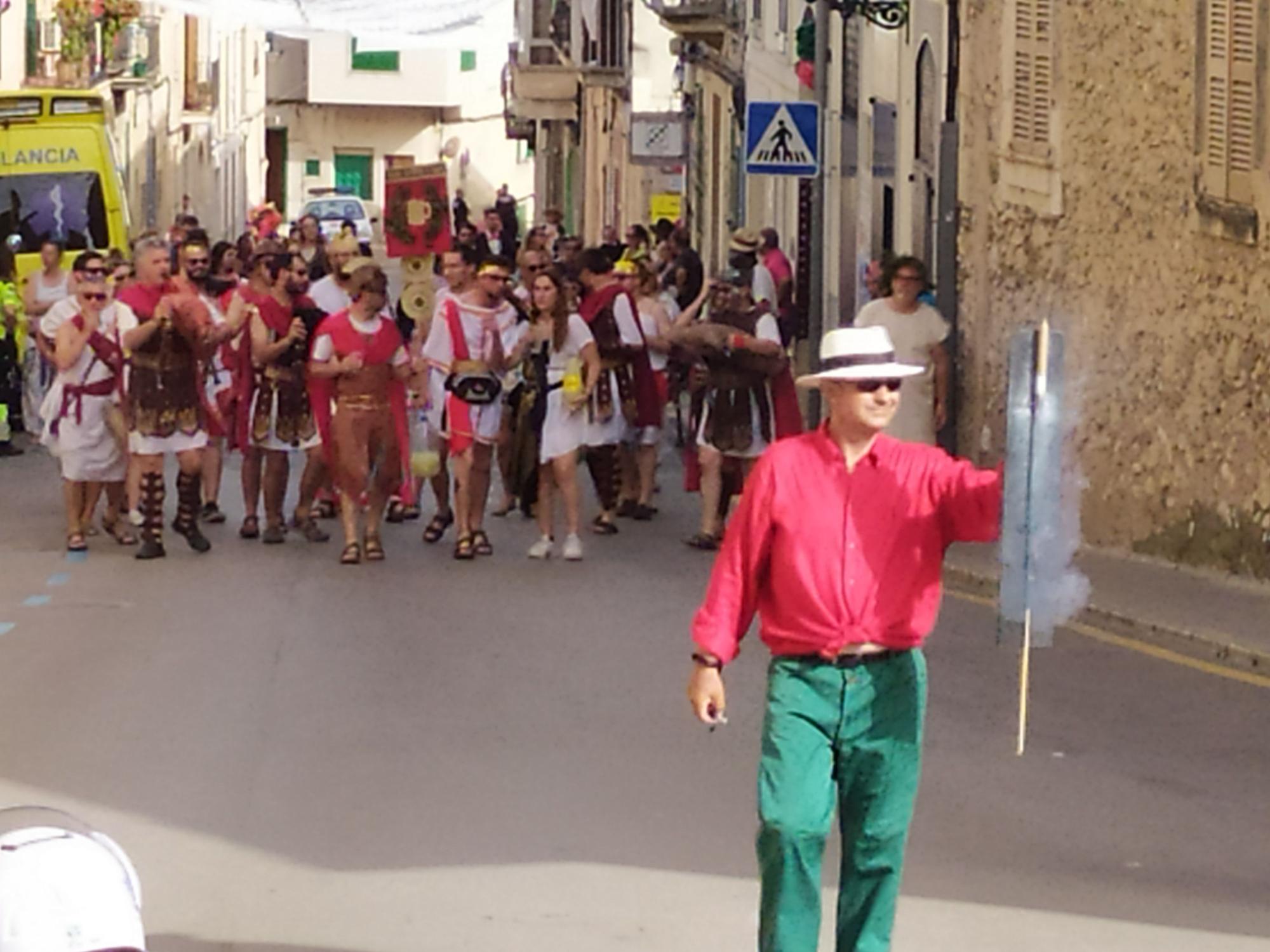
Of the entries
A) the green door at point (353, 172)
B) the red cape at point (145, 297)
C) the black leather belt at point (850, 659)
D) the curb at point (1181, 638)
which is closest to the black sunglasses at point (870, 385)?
the black leather belt at point (850, 659)

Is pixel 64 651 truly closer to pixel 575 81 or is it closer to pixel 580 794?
pixel 580 794

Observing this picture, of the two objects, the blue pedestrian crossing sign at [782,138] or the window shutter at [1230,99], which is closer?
the window shutter at [1230,99]

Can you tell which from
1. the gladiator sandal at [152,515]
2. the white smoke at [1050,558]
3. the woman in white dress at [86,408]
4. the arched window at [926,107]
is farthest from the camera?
the arched window at [926,107]

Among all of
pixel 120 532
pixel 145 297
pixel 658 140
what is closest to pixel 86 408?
pixel 145 297

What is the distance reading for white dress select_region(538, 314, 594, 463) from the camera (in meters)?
17.0

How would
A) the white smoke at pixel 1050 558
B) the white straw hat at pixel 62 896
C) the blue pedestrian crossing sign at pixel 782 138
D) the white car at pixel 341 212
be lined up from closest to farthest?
the white straw hat at pixel 62 896 → the white smoke at pixel 1050 558 → the blue pedestrian crossing sign at pixel 782 138 → the white car at pixel 341 212

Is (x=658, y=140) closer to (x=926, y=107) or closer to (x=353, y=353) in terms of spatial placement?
(x=926, y=107)

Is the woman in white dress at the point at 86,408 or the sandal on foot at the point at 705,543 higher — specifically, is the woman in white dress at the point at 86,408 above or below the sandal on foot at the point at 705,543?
above

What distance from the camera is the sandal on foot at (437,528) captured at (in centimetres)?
1784

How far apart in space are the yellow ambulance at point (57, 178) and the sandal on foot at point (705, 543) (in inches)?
462

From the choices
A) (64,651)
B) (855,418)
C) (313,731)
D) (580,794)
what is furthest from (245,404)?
(855,418)

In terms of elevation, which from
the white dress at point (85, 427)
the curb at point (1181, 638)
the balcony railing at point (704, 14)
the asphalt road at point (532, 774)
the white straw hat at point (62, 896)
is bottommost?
the curb at point (1181, 638)

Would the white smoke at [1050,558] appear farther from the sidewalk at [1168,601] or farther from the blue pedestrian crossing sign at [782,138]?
the blue pedestrian crossing sign at [782,138]

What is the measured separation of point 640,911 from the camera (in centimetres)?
784
